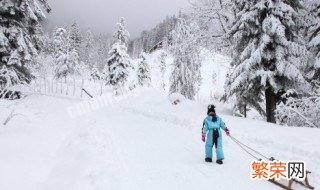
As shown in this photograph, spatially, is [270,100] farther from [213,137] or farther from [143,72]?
[143,72]

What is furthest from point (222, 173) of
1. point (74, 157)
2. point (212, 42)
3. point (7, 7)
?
point (7, 7)

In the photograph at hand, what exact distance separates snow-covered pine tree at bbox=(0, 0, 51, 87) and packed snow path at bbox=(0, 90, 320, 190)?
25.9 ft

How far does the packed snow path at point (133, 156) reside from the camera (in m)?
6.90

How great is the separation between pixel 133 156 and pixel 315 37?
33.3 feet

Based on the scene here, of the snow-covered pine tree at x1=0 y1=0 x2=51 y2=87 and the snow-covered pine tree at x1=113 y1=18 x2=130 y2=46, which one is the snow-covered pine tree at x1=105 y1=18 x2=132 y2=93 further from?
the snow-covered pine tree at x1=0 y1=0 x2=51 y2=87

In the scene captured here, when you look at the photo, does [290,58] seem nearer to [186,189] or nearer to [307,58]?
[307,58]

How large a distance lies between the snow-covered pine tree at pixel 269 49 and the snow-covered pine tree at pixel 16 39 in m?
13.6

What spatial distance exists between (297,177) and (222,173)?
69.7 inches

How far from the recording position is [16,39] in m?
20.8

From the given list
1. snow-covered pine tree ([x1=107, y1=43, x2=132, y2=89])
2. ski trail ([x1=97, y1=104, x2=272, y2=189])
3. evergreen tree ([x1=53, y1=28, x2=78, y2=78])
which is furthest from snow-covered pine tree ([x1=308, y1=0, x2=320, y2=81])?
evergreen tree ([x1=53, y1=28, x2=78, y2=78])

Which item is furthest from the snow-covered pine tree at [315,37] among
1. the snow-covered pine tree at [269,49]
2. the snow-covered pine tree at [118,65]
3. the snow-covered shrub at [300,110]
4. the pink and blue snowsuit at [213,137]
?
the snow-covered pine tree at [118,65]

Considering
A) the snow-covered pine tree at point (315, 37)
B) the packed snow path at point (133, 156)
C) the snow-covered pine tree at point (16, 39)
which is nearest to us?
the packed snow path at point (133, 156)

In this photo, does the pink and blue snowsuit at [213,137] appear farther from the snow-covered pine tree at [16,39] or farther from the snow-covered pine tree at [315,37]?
the snow-covered pine tree at [16,39]

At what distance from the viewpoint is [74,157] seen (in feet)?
29.2
